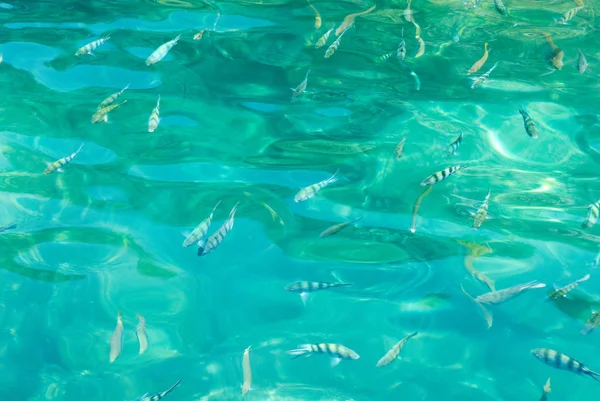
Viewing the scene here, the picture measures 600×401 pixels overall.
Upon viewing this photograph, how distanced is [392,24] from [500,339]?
5.49 metres

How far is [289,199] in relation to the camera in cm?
797

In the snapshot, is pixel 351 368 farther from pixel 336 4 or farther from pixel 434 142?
pixel 336 4

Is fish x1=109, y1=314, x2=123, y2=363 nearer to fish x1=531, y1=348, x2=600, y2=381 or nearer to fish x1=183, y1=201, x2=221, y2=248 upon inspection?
fish x1=183, y1=201, x2=221, y2=248

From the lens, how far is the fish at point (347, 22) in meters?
8.77

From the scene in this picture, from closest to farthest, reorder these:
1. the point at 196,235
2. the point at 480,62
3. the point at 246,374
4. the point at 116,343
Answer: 1. the point at 196,235
2. the point at 116,343
3. the point at 246,374
4. the point at 480,62

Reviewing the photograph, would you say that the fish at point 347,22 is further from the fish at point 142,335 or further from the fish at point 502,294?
the fish at point 142,335

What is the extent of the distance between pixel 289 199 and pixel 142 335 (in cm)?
291

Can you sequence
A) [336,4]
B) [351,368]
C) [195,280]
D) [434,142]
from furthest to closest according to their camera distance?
[336,4], [434,142], [195,280], [351,368]

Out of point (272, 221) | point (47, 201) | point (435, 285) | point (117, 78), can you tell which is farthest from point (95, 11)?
point (435, 285)

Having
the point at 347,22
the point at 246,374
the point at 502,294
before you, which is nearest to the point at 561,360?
the point at 502,294

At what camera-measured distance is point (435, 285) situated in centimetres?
750

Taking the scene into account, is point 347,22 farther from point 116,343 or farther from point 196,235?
point 116,343

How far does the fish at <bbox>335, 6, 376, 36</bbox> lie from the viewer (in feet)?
28.8

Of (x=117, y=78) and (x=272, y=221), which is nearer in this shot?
(x=272, y=221)
